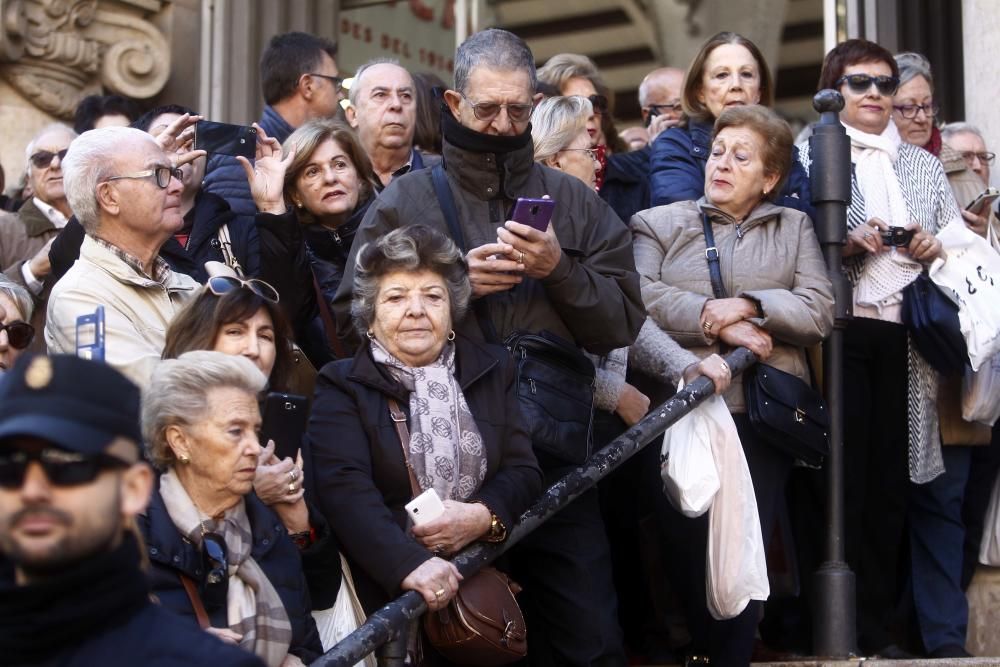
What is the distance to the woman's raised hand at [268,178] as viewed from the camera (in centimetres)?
579

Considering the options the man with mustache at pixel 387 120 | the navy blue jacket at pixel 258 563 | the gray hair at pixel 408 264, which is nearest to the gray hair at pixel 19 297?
the gray hair at pixel 408 264

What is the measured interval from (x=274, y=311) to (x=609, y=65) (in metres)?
7.44

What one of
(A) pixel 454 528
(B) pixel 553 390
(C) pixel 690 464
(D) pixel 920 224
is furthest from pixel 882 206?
(A) pixel 454 528

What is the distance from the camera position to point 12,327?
5230mm

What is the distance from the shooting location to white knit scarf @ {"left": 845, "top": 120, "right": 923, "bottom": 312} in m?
6.46

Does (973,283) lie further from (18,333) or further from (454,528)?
(18,333)

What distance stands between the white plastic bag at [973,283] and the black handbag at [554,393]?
175 centimetres

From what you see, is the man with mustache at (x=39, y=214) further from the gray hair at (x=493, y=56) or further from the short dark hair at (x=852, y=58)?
the short dark hair at (x=852, y=58)

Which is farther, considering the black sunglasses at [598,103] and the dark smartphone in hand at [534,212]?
the black sunglasses at [598,103]

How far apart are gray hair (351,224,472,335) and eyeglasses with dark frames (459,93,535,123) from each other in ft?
1.54

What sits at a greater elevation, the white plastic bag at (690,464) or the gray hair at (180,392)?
the gray hair at (180,392)

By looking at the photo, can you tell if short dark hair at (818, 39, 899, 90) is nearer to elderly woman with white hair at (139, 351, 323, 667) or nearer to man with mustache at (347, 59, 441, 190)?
man with mustache at (347, 59, 441, 190)

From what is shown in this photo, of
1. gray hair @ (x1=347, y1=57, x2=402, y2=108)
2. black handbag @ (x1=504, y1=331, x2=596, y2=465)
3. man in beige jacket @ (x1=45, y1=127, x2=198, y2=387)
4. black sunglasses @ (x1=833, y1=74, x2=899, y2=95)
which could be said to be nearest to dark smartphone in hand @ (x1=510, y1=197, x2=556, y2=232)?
black handbag @ (x1=504, y1=331, x2=596, y2=465)

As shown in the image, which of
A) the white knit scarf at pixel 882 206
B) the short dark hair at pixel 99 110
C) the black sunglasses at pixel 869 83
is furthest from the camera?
the short dark hair at pixel 99 110
